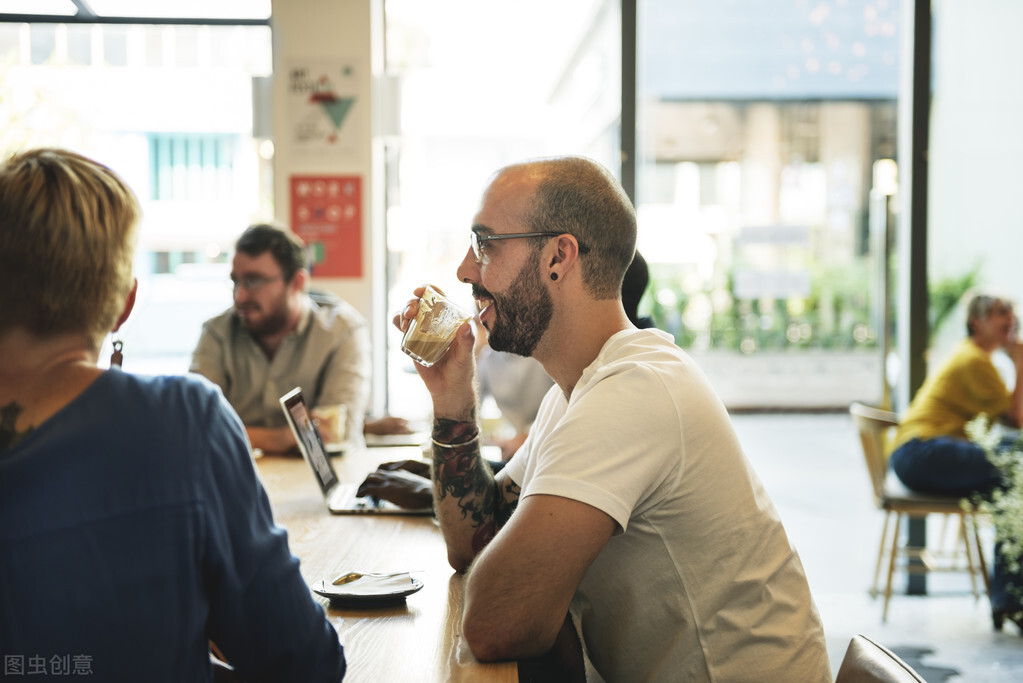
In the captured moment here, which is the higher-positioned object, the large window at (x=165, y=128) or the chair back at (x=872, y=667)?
the large window at (x=165, y=128)

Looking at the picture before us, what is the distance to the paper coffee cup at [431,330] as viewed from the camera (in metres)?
1.78

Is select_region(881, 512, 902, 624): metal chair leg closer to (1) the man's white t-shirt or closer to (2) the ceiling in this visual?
(1) the man's white t-shirt

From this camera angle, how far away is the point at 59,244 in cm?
89

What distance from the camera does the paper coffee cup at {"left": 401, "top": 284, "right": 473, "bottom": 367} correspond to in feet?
5.84

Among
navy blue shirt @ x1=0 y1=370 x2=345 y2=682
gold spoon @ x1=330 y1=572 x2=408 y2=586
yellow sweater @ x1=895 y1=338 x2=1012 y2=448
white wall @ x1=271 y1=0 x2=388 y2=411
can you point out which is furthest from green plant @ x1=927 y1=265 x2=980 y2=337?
navy blue shirt @ x1=0 y1=370 x2=345 y2=682

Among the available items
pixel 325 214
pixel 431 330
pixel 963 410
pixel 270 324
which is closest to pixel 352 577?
pixel 431 330

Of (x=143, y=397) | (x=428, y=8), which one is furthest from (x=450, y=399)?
(x=428, y=8)

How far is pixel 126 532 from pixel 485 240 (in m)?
0.89

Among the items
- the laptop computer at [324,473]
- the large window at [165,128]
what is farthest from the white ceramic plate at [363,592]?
the large window at [165,128]

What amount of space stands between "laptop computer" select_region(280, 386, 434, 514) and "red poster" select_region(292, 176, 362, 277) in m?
2.16

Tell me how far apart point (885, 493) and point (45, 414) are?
3.82 meters

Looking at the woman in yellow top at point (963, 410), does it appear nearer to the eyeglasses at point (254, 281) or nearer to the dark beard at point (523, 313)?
the eyeglasses at point (254, 281)

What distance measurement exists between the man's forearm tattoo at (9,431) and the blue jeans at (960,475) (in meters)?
3.94

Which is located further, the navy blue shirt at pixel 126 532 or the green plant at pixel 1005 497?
the green plant at pixel 1005 497
